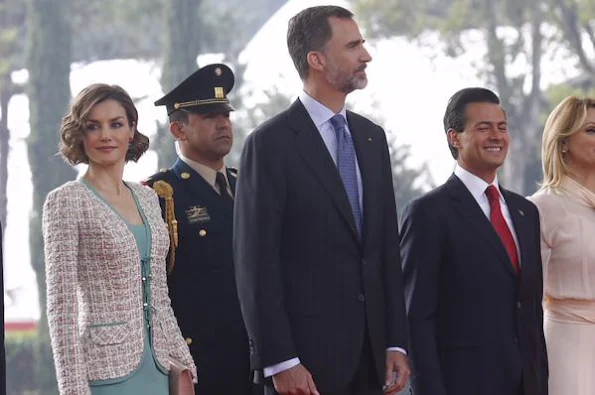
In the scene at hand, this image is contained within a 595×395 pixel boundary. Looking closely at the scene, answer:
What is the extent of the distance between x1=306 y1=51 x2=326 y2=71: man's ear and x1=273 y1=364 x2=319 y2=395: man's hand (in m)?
0.78

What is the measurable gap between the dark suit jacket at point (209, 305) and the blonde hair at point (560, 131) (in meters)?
1.12

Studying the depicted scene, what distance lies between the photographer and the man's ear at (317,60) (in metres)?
3.64

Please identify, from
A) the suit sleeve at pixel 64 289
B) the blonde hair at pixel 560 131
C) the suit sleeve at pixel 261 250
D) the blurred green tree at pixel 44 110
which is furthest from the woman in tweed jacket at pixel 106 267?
the blurred green tree at pixel 44 110

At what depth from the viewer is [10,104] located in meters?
18.6

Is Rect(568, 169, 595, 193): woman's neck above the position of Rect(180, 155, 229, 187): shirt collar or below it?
below

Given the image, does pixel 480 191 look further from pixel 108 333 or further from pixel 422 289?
pixel 108 333

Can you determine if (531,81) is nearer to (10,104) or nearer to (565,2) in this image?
(565,2)

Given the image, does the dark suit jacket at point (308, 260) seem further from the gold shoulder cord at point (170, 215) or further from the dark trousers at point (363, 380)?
Result: the gold shoulder cord at point (170, 215)

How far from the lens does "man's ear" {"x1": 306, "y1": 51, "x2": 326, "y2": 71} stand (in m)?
3.64

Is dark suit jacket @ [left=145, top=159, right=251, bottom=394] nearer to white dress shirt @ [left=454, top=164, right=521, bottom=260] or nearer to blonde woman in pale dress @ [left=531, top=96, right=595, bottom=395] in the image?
white dress shirt @ [left=454, top=164, right=521, bottom=260]

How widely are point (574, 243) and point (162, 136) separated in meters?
12.3

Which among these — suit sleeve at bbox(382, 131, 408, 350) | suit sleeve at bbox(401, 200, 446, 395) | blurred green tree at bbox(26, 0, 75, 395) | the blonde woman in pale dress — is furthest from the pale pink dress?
blurred green tree at bbox(26, 0, 75, 395)

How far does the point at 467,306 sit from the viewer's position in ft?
13.0

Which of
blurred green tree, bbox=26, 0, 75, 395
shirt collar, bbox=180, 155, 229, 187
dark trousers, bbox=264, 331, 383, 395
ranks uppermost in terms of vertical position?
blurred green tree, bbox=26, 0, 75, 395
